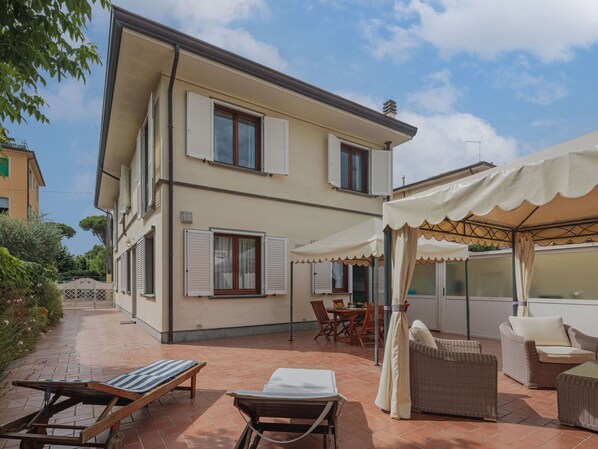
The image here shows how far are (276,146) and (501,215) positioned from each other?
227 inches

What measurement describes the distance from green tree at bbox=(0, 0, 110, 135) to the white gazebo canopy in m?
3.49

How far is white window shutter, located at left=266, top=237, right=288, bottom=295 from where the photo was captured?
9.15m

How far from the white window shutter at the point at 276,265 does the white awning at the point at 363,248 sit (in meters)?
1.91

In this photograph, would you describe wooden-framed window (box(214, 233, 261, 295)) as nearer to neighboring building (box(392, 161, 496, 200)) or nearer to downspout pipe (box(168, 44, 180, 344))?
downspout pipe (box(168, 44, 180, 344))

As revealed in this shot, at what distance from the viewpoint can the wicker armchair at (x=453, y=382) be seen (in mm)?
3592

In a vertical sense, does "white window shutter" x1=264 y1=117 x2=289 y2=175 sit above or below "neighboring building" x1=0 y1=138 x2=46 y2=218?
below

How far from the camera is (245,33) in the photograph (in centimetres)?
906

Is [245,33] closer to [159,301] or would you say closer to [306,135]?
[306,135]

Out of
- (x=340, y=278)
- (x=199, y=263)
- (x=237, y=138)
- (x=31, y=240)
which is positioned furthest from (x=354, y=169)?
(x=31, y=240)

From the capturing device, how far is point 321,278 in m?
10.2

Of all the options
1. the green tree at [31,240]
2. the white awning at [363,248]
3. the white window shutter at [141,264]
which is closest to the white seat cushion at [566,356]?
the white awning at [363,248]

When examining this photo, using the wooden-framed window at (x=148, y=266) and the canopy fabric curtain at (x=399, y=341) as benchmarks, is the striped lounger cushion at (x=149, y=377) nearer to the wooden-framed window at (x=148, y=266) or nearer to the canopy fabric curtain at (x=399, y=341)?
the canopy fabric curtain at (x=399, y=341)

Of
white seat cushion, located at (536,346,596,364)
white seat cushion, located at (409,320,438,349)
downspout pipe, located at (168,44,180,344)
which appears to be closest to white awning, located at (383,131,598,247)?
white seat cushion, located at (409,320,438,349)

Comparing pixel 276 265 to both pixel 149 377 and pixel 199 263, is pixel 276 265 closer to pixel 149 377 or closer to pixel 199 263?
pixel 199 263
